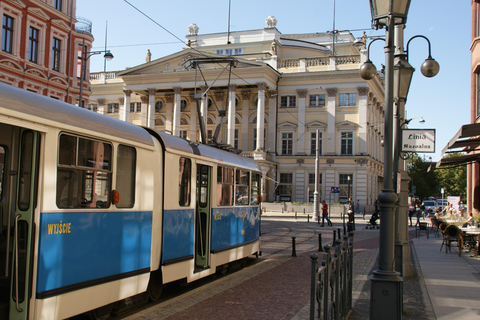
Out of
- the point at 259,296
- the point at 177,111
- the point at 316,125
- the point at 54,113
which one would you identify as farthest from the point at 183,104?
the point at 54,113

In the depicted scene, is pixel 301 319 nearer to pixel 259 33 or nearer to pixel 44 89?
pixel 44 89

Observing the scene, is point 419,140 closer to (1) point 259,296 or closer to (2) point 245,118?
(1) point 259,296

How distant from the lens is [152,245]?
8781mm

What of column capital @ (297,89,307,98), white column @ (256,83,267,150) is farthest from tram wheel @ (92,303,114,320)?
column capital @ (297,89,307,98)

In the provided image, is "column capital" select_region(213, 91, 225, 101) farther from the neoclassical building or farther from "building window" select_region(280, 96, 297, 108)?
"building window" select_region(280, 96, 297, 108)

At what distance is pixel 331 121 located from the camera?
196 ft

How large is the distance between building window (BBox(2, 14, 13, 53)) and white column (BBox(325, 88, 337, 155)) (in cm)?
3802

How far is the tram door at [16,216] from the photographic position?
236 inches

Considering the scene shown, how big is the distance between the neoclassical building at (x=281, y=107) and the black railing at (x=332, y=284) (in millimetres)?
48412

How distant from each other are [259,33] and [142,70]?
15.7 m

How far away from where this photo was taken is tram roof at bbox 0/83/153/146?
5.96m

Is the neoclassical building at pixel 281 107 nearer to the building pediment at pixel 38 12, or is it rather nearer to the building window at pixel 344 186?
the building window at pixel 344 186

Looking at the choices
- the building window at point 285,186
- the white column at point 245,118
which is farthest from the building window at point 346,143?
the white column at point 245,118

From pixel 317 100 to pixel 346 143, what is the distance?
5975 millimetres
